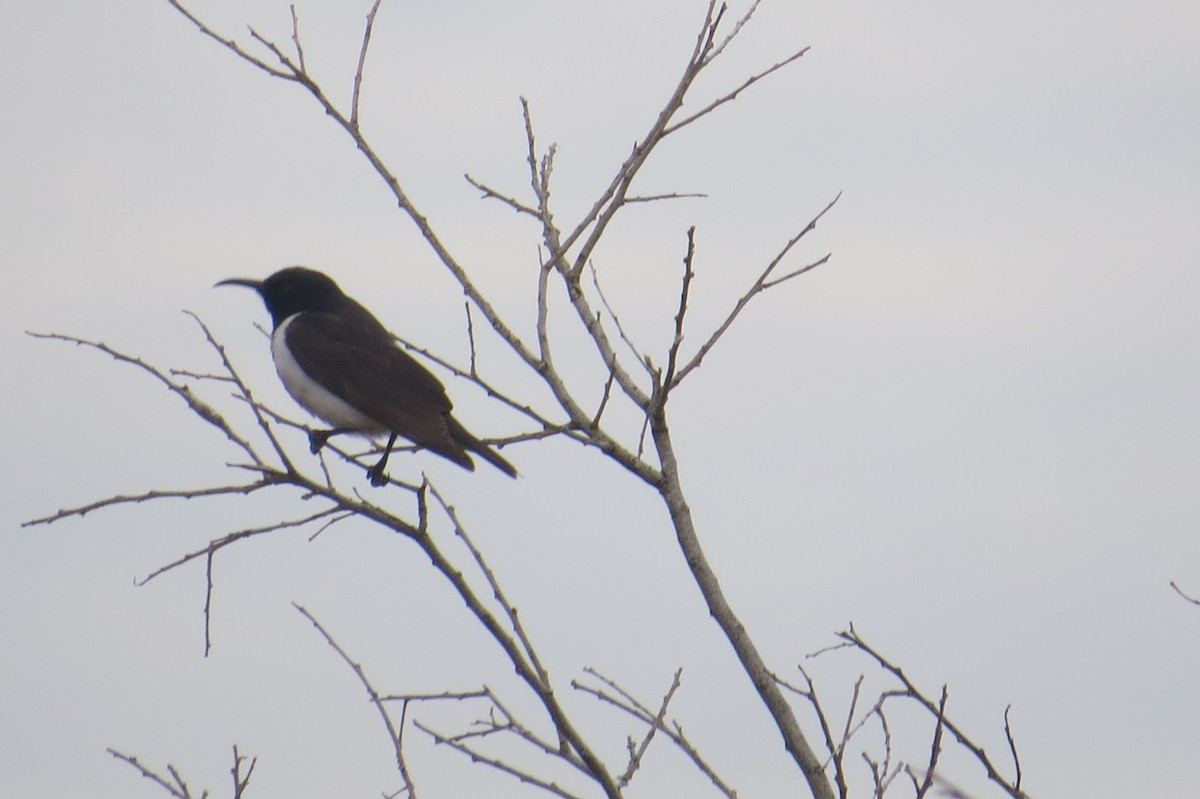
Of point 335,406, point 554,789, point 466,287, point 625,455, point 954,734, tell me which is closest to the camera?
point 954,734

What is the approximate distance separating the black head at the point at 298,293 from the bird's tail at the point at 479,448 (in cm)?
175

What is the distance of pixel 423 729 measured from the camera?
143 inches

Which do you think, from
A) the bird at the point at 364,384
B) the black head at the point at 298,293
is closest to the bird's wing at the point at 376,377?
the bird at the point at 364,384

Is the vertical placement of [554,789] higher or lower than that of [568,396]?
lower

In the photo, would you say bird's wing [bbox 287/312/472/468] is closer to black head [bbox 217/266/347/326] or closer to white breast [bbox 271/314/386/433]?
white breast [bbox 271/314/386/433]

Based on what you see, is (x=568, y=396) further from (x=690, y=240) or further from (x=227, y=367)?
(x=227, y=367)

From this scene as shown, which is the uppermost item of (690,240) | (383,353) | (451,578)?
(383,353)

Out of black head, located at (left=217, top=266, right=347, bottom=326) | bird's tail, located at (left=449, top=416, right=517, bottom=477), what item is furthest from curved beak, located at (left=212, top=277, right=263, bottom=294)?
bird's tail, located at (left=449, top=416, right=517, bottom=477)

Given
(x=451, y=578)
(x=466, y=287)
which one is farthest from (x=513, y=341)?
(x=451, y=578)

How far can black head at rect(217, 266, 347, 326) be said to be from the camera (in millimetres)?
8133

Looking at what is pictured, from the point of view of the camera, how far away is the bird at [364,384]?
20.8 ft

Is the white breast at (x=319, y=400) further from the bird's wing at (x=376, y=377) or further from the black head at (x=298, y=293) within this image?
the black head at (x=298, y=293)

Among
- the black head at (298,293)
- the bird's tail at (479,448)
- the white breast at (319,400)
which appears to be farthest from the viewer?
the black head at (298,293)

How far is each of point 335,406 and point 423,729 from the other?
3.49m
